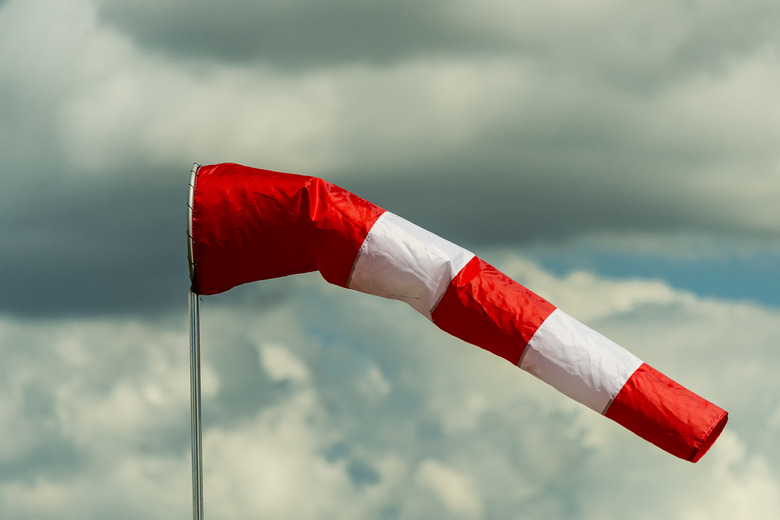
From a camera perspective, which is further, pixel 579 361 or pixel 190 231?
pixel 190 231

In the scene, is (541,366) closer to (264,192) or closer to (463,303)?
(463,303)

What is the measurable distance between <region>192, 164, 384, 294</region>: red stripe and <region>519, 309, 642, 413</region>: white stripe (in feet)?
12.1

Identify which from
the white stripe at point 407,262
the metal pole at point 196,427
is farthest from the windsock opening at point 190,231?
the white stripe at point 407,262

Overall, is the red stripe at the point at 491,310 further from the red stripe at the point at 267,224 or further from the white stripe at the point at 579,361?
the red stripe at the point at 267,224

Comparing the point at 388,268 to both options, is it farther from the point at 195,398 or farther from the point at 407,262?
the point at 195,398

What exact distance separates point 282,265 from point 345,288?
124cm

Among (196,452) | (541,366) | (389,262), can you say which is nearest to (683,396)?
(541,366)

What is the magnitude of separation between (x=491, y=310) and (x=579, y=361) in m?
1.73

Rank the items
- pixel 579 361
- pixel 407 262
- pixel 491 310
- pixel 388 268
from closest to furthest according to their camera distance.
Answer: pixel 579 361 → pixel 491 310 → pixel 407 262 → pixel 388 268

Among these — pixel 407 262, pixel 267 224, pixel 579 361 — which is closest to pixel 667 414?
pixel 579 361

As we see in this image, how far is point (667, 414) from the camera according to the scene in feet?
49.5

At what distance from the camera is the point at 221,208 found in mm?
16406

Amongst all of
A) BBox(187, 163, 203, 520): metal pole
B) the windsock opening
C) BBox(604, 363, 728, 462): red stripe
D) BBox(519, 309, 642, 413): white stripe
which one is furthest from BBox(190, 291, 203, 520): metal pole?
BBox(604, 363, 728, 462): red stripe

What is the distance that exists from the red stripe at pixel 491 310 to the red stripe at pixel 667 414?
190cm
